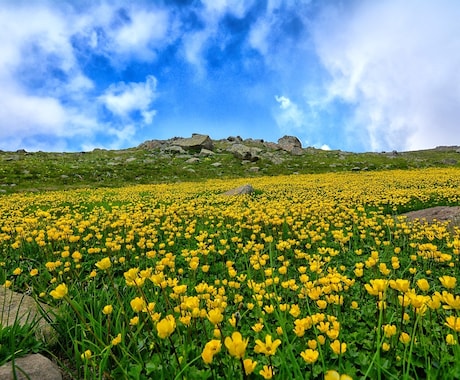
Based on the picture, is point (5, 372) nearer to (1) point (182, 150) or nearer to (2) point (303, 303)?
(2) point (303, 303)

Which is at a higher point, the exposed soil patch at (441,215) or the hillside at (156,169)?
the hillside at (156,169)

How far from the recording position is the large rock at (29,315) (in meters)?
3.59

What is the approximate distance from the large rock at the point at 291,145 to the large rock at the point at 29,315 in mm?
60270

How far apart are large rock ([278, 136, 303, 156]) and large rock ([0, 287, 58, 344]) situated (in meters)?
60.3

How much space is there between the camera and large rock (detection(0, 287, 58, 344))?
3.59 metres

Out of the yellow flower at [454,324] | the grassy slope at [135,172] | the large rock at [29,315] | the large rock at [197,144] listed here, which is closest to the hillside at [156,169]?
the grassy slope at [135,172]

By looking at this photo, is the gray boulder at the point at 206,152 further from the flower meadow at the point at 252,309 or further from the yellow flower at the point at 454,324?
the yellow flower at the point at 454,324

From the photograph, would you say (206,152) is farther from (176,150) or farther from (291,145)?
(291,145)

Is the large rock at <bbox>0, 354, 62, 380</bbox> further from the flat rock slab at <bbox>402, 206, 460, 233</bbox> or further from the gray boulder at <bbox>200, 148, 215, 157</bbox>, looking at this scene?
the gray boulder at <bbox>200, 148, 215, 157</bbox>

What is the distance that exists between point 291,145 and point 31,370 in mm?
71624

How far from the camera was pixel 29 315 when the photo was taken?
375 centimetres

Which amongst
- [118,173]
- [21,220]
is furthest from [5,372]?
[118,173]

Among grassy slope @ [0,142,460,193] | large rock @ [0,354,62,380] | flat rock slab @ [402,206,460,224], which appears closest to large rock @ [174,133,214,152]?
grassy slope @ [0,142,460,193]

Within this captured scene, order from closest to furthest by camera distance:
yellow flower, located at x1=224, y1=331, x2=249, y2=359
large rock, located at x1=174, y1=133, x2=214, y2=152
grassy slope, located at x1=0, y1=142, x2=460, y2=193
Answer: yellow flower, located at x1=224, y1=331, x2=249, y2=359 → grassy slope, located at x1=0, y1=142, x2=460, y2=193 → large rock, located at x1=174, y1=133, x2=214, y2=152
